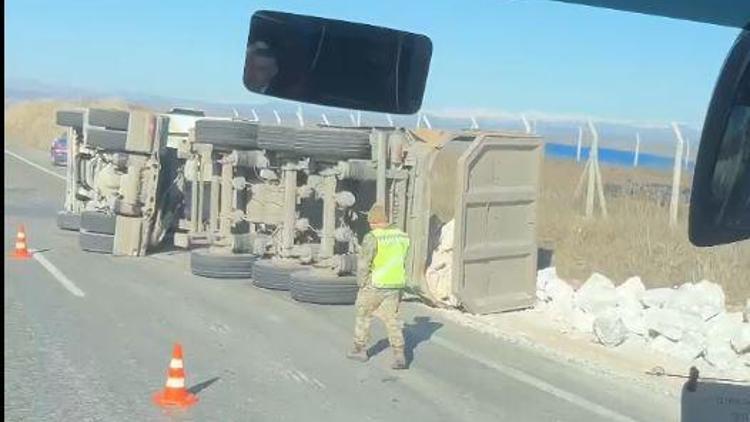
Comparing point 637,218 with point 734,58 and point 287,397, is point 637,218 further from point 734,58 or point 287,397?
point 734,58

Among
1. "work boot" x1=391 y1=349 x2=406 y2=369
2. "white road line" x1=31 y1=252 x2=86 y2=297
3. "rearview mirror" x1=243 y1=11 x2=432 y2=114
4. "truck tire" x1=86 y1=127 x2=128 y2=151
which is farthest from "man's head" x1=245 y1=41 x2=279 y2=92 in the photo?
"truck tire" x1=86 y1=127 x2=128 y2=151

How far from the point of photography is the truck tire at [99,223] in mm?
16359

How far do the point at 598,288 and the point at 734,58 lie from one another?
33.9ft

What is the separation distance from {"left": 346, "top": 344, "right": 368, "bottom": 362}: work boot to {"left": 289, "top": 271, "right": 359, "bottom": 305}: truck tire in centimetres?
290

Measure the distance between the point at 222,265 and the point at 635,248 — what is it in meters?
6.47

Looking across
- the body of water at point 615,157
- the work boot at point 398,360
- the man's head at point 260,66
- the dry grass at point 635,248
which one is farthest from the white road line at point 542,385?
the body of water at point 615,157

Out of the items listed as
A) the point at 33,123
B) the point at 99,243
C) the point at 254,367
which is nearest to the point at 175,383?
the point at 254,367

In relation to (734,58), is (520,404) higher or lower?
lower

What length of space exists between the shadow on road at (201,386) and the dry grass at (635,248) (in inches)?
273

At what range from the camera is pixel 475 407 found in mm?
7504

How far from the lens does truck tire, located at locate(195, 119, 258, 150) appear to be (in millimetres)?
14141

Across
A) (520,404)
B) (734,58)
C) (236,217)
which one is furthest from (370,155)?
(734,58)

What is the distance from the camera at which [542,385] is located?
8422 millimetres

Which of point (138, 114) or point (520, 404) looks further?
point (138, 114)
